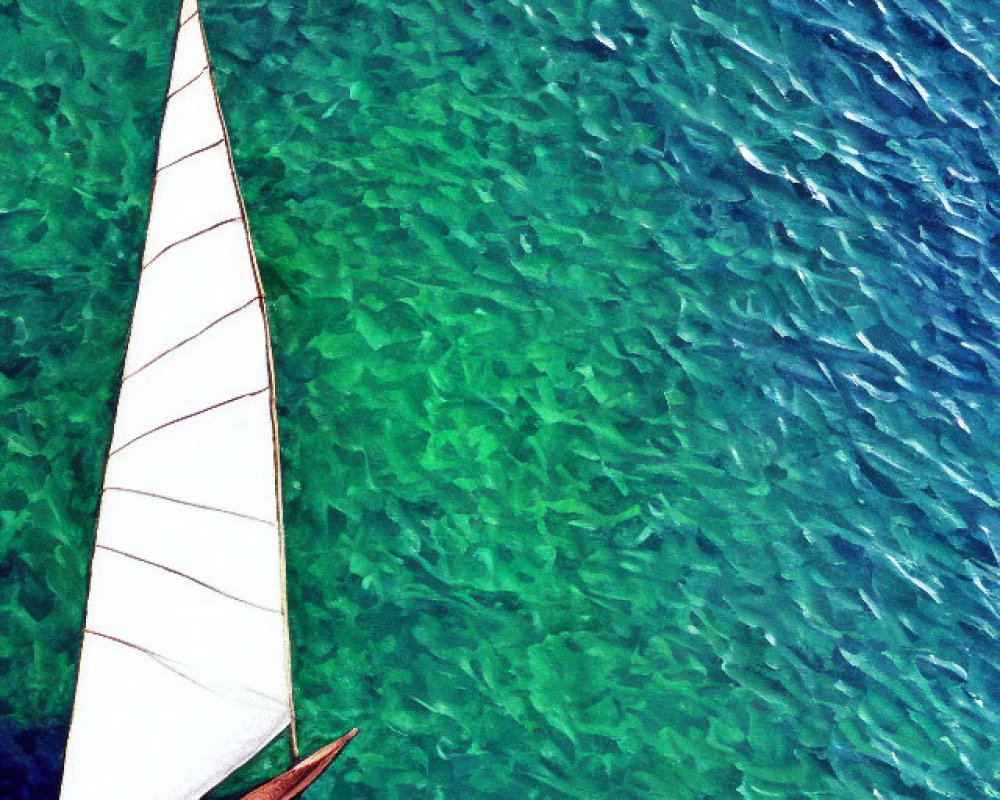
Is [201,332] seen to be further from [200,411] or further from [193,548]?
[193,548]

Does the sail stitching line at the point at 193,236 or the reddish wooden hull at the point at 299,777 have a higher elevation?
the sail stitching line at the point at 193,236

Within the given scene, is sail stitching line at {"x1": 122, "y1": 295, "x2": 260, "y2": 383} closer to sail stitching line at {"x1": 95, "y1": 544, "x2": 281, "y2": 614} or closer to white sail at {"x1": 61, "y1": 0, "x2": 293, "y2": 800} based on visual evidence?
white sail at {"x1": 61, "y1": 0, "x2": 293, "y2": 800}

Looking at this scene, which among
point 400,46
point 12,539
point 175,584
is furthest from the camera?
point 400,46

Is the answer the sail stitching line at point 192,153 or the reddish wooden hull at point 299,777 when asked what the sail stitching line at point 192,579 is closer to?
the reddish wooden hull at point 299,777

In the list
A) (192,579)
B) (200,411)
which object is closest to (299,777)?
(192,579)

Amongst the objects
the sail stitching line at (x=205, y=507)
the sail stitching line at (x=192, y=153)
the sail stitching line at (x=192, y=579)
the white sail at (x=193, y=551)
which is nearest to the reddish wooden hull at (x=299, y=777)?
the white sail at (x=193, y=551)

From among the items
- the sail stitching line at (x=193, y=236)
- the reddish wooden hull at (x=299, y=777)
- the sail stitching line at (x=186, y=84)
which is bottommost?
the reddish wooden hull at (x=299, y=777)

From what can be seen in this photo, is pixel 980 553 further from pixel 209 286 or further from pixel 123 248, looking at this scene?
pixel 123 248

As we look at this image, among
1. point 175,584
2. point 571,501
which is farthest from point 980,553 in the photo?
point 175,584
